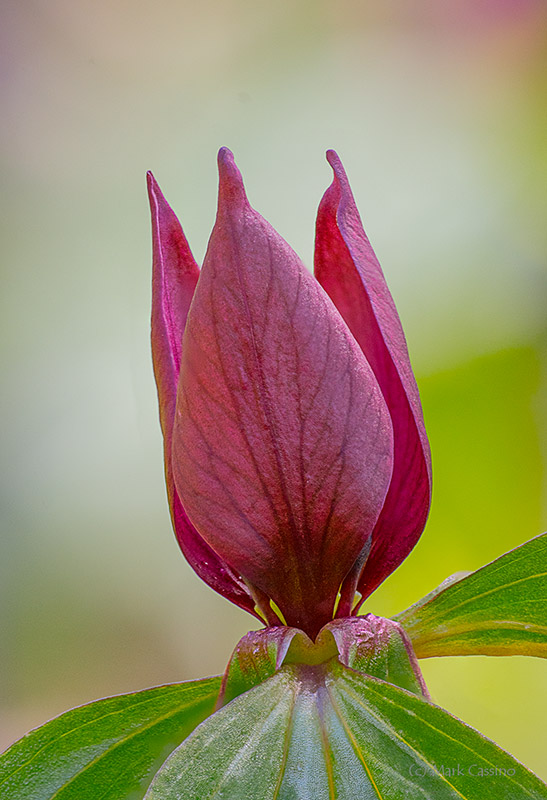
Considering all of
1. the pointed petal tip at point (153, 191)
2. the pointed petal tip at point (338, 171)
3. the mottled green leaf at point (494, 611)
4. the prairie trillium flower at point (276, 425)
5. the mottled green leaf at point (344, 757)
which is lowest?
the mottled green leaf at point (344, 757)

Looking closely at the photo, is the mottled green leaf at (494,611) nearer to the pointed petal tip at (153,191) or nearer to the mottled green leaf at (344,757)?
the mottled green leaf at (344,757)

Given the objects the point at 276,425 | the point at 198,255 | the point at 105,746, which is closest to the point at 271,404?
the point at 276,425

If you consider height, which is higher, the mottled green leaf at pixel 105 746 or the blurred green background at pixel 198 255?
the blurred green background at pixel 198 255

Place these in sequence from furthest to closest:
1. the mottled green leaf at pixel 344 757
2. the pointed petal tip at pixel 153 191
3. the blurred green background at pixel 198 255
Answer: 1. the blurred green background at pixel 198 255
2. the pointed petal tip at pixel 153 191
3. the mottled green leaf at pixel 344 757

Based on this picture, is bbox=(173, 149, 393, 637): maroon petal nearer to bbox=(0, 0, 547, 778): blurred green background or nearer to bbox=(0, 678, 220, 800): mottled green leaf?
bbox=(0, 678, 220, 800): mottled green leaf

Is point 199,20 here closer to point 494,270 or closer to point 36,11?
point 36,11

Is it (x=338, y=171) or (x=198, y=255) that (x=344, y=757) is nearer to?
(x=338, y=171)

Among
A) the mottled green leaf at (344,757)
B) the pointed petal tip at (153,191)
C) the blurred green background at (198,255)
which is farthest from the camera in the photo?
the blurred green background at (198,255)

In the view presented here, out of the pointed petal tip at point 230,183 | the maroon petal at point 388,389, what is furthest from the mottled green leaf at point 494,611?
the pointed petal tip at point 230,183

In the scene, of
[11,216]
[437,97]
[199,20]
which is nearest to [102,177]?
[11,216]
